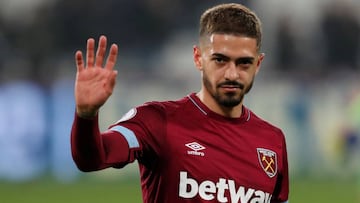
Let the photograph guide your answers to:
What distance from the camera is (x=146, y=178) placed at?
4957 millimetres

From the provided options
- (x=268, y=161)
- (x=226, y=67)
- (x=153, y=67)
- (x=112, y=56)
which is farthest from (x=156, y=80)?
(x=112, y=56)

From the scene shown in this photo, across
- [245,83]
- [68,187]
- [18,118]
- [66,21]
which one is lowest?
[68,187]

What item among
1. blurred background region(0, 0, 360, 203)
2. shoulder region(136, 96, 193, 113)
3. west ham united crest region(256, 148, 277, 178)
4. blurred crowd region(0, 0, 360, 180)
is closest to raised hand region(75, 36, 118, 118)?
shoulder region(136, 96, 193, 113)

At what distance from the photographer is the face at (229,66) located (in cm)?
492

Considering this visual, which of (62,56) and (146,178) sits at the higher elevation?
(146,178)

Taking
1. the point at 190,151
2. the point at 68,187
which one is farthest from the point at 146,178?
the point at 68,187

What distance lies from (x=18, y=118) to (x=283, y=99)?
13.3 feet

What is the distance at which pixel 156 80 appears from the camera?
1563 cm

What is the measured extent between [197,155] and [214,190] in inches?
7.7

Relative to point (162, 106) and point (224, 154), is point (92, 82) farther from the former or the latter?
point (224, 154)

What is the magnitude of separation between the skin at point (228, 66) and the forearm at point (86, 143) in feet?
2.69

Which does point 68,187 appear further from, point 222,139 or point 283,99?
point 222,139

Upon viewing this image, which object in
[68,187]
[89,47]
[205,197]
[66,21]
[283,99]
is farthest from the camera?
[66,21]

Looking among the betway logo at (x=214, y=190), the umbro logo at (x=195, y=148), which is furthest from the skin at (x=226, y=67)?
the betway logo at (x=214, y=190)
